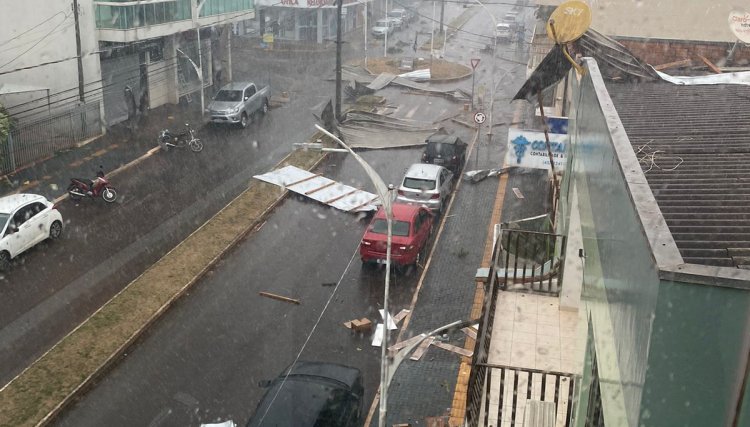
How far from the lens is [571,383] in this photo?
8.51 meters

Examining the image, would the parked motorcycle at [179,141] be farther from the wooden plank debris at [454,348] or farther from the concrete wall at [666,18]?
the wooden plank debris at [454,348]

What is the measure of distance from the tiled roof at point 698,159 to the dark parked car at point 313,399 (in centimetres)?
599

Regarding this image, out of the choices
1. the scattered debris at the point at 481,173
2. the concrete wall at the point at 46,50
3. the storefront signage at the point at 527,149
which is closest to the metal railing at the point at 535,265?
the storefront signage at the point at 527,149

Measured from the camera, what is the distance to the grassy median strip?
1274 cm

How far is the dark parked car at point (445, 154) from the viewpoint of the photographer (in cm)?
2612

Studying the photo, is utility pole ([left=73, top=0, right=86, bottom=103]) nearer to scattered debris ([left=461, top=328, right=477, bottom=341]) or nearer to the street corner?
scattered debris ([left=461, top=328, right=477, bottom=341])

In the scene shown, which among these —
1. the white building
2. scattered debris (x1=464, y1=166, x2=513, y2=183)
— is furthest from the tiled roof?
the white building

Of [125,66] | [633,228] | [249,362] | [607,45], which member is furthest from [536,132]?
[125,66]

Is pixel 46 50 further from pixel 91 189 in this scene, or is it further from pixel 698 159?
pixel 698 159

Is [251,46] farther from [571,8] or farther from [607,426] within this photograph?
[607,426]

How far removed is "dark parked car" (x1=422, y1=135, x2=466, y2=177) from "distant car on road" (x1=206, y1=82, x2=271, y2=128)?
8.40m

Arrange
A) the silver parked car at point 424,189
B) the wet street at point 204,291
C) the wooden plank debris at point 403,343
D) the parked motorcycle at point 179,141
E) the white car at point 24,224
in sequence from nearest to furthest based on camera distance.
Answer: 1. the wet street at point 204,291
2. the wooden plank debris at point 403,343
3. the white car at point 24,224
4. the silver parked car at point 424,189
5. the parked motorcycle at point 179,141

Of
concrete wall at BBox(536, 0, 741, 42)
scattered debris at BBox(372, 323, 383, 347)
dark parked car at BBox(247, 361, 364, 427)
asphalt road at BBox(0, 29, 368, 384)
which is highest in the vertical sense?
concrete wall at BBox(536, 0, 741, 42)

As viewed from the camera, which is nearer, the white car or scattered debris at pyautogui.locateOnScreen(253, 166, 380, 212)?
the white car
